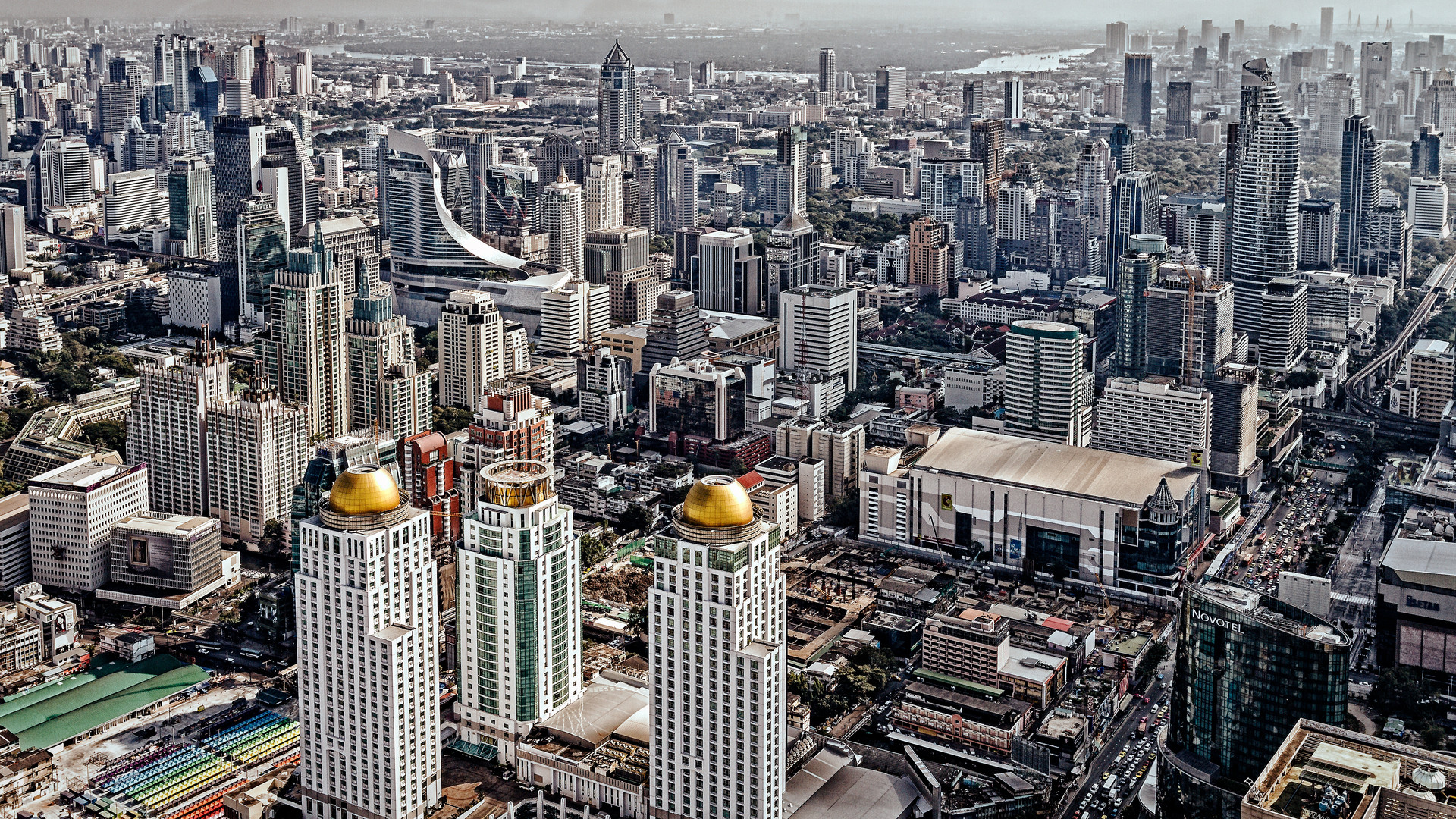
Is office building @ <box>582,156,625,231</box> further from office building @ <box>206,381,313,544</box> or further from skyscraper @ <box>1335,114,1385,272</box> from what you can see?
office building @ <box>206,381,313,544</box>

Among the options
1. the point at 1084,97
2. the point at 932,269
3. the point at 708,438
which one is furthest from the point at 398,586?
the point at 1084,97

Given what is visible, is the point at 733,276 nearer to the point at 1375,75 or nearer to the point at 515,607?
the point at 515,607

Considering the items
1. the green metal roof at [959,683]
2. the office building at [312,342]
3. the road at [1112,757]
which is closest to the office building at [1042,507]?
the road at [1112,757]

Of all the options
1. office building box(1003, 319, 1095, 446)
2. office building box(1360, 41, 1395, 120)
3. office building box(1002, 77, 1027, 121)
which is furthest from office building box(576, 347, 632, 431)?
office building box(1002, 77, 1027, 121)

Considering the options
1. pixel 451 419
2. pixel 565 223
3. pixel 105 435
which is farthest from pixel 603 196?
pixel 105 435

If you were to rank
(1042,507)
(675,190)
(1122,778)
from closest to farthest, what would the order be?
(1122,778)
(1042,507)
(675,190)

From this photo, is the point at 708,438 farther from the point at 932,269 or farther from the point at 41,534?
the point at 932,269
